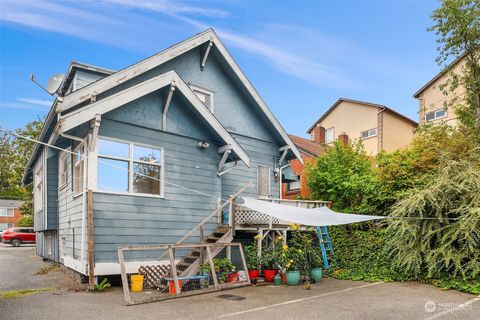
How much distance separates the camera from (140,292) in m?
9.99

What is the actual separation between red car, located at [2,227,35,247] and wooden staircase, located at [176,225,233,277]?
26797 mm

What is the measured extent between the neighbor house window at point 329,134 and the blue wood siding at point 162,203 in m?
24.9

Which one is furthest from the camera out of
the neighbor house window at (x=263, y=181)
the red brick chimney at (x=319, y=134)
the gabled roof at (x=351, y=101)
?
the red brick chimney at (x=319, y=134)

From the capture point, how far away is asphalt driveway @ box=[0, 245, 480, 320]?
7438 mm

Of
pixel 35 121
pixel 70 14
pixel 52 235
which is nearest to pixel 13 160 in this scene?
pixel 35 121

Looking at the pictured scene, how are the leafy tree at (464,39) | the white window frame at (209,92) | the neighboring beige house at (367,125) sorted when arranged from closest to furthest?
the white window frame at (209,92) < the leafy tree at (464,39) < the neighboring beige house at (367,125)

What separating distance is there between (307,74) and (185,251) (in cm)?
836

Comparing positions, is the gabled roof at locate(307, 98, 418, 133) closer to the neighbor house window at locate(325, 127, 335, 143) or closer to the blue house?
the neighbor house window at locate(325, 127, 335, 143)

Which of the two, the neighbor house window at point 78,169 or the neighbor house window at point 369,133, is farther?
the neighbor house window at point 369,133

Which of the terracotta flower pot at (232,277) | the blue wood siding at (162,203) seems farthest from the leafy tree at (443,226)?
the blue wood siding at (162,203)

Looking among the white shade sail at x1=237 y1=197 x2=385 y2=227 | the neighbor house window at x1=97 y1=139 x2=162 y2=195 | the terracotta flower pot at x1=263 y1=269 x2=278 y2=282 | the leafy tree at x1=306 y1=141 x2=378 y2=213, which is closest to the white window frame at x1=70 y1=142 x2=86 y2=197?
the neighbor house window at x1=97 y1=139 x2=162 y2=195

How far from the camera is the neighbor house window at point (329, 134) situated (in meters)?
36.3

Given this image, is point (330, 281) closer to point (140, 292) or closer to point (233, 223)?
point (233, 223)

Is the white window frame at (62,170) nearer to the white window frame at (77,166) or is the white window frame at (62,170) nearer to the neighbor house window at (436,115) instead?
the white window frame at (77,166)
